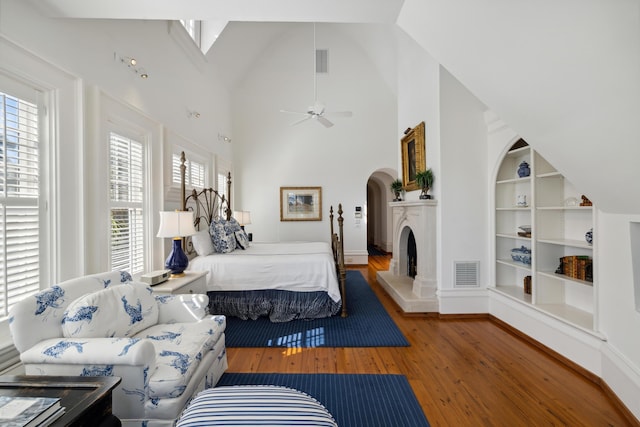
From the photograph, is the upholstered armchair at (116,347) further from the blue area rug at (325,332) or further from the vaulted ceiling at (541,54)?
the vaulted ceiling at (541,54)

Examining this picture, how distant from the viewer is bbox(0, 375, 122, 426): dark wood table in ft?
3.65

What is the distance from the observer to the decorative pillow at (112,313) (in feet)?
5.16

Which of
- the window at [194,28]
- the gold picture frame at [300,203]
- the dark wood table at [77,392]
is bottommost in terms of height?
the dark wood table at [77,392]

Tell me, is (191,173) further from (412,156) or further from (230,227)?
(412,156)

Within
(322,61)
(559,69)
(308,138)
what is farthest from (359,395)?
(322,61)

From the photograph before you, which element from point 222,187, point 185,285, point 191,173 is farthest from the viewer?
point 222,187

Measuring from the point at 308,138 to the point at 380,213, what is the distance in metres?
4.39

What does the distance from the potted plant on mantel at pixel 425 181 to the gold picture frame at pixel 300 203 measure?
3.35 m

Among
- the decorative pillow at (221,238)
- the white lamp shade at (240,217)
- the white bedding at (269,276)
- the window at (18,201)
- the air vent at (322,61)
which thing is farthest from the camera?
the air vent at (322,61)

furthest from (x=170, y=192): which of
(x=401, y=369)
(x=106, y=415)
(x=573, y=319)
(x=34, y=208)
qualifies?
(x=573, y=319)

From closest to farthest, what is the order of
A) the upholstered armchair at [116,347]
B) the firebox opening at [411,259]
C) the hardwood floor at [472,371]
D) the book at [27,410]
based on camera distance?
1. the book at [27,410]
2. the upholstered armchair at [116,347]
3. the hardwood floor at [472,371]
4. the firebox opening at [411,259]

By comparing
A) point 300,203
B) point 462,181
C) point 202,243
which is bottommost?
point 202,243

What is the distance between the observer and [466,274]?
3.53m

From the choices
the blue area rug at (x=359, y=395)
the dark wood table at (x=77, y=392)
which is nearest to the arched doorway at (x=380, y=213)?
the blue area rug at (x=359, y=395)
